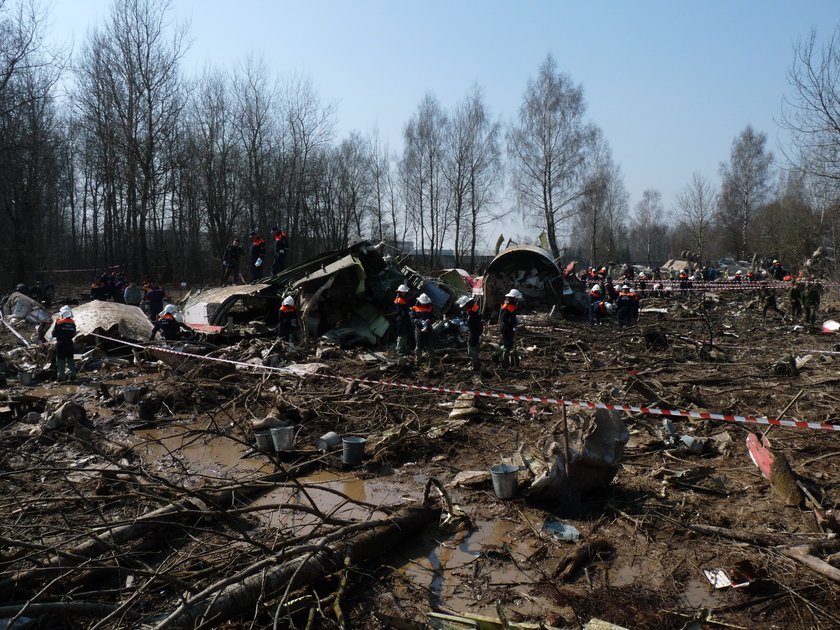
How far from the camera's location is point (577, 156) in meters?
Result: 37.0

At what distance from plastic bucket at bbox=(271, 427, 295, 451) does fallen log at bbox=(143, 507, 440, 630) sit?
238 centimetres

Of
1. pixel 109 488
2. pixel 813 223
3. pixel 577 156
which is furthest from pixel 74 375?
pixel 813 223

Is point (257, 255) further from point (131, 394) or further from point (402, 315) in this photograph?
point (131, 394)

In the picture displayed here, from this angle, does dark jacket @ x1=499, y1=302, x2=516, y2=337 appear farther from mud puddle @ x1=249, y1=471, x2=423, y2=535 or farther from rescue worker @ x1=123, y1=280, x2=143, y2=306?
rescue worker @ x1=123, y1=280, x2=143, y2=306

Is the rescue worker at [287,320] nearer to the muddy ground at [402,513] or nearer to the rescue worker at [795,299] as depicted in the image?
the muddy ground at [402,513]

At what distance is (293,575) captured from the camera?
11.2 ft

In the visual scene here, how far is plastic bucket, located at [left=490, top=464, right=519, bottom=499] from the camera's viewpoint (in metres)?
5.41

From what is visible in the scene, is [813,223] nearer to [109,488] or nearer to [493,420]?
[493,420]

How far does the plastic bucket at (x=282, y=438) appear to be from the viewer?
22.1ft

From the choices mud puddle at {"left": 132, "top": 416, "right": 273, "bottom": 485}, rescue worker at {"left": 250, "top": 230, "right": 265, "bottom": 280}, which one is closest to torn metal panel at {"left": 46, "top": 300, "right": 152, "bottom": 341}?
rescue worker at {"left": 250, "top": 230, "right": 265, "bottom": 280}

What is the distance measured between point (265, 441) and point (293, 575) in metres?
3.77

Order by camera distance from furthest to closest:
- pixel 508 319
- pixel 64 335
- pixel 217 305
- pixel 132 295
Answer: pixel 132 295 < pixel 217 305 < pixel 508 319 < pixel 64 335

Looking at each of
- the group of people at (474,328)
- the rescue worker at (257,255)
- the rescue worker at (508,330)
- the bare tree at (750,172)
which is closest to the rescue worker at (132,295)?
the rescue worker at (257,255)

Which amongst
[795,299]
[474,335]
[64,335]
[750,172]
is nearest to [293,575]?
[474,335]
